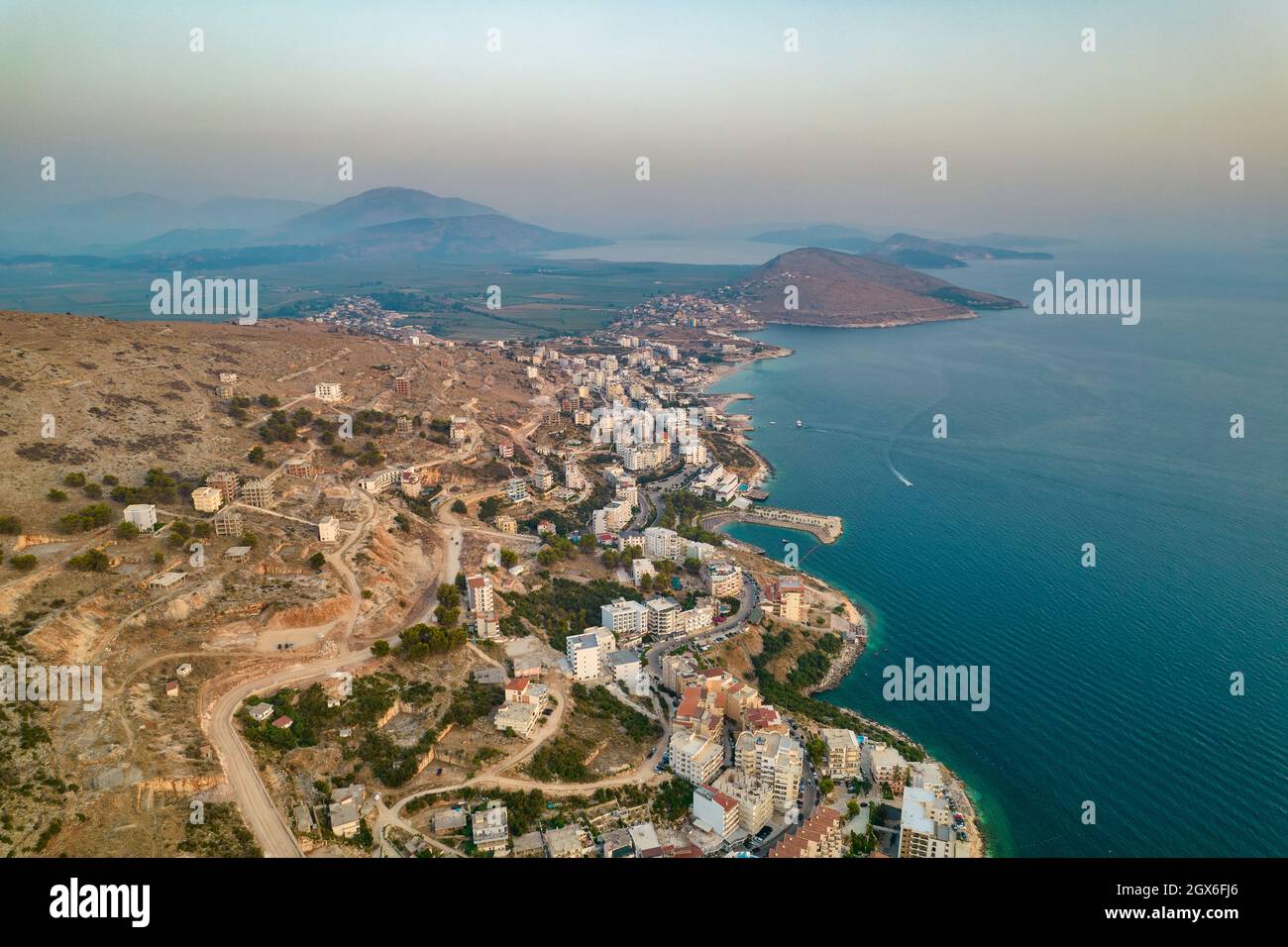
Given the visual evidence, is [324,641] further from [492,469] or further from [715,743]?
[492,469]

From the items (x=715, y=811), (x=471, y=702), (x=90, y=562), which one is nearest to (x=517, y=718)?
(x=471, y=702)

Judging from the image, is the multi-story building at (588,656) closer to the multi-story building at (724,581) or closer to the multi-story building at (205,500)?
the multi-story building at (724,581)

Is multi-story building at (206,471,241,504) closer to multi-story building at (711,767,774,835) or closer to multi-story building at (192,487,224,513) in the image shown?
multi-story building at (192,487,224,513)

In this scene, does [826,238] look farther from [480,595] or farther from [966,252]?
[480,595]

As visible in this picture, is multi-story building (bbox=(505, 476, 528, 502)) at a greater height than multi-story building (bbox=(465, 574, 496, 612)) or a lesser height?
greater

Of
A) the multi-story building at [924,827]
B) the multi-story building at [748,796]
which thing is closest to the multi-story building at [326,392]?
the multi-story building at [748,796]

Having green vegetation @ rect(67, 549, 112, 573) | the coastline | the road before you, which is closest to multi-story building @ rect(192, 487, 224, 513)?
green vegetation @ rect(67, 549, 112, 573)
